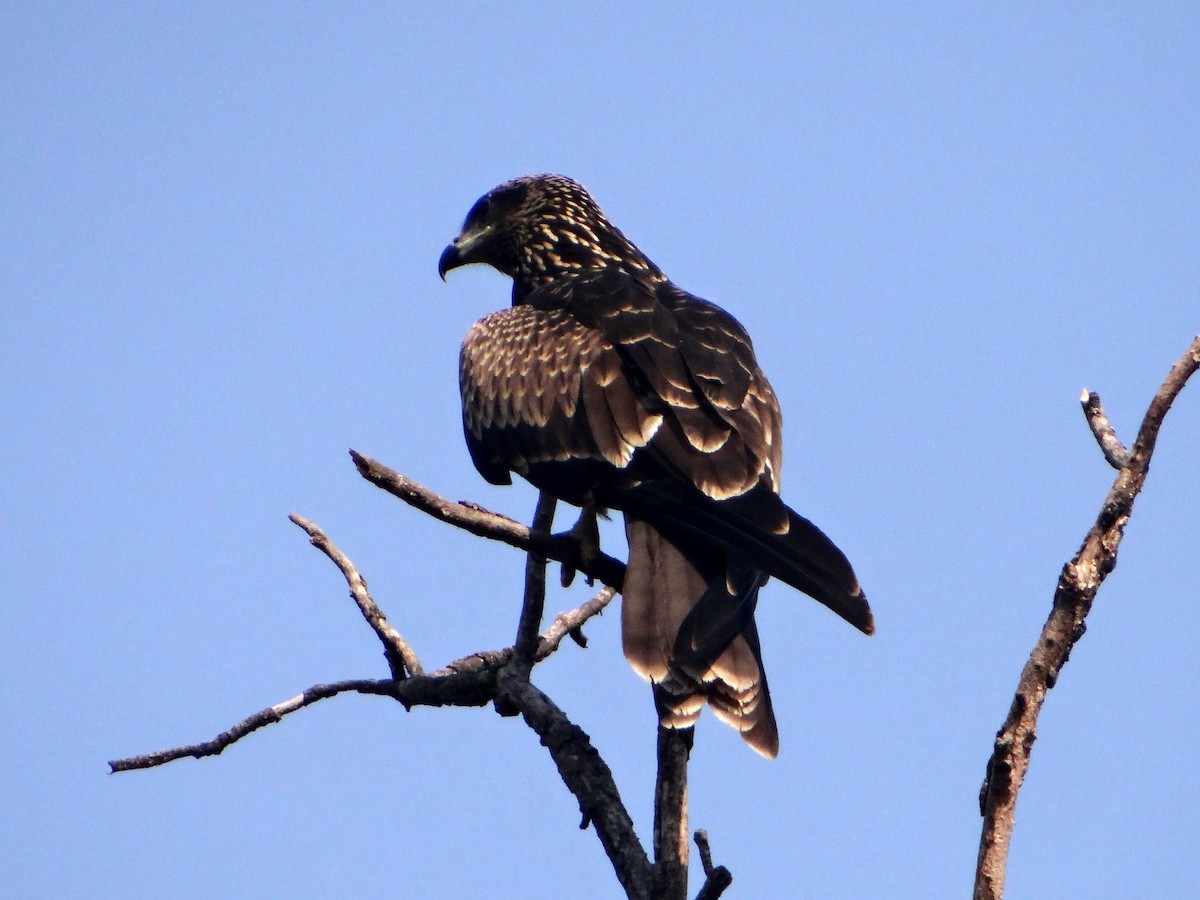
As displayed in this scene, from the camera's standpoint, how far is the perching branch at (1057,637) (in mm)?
2936

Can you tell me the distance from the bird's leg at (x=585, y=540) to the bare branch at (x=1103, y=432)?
5.72 ft

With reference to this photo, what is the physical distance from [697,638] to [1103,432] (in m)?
1.38

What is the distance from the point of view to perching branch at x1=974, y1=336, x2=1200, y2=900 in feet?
9.63

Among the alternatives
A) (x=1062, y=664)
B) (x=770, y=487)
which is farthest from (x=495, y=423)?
(x=1062, y=664)

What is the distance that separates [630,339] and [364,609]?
1.48 m

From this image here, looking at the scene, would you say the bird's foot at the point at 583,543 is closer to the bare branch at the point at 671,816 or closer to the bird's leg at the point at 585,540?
the bird's leg at the point at 585,540

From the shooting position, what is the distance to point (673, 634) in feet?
14.0

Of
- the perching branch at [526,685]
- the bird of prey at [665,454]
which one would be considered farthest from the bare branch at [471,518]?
the bird of prey at [665,454]

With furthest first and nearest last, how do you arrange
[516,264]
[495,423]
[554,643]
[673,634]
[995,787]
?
[516,264], [495,423], [554,643], [673,634], [995,787]

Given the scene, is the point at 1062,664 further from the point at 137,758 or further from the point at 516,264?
the point at 516,264

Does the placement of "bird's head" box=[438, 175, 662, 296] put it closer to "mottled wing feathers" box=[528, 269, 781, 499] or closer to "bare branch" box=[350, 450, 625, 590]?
"mottled wing feathers" box=[528, 269, 781, 499]

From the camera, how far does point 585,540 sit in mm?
4750

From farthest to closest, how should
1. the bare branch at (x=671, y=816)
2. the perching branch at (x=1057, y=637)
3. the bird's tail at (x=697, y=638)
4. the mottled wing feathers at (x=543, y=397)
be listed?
the mottled wing feathers at (x=543, y=397) → the bird's tail at (x=697, y=638) → the bare branch at (x=671, y=816) → the perching branch at (x=1057, y=637)

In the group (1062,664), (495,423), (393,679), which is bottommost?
(1062,664)
